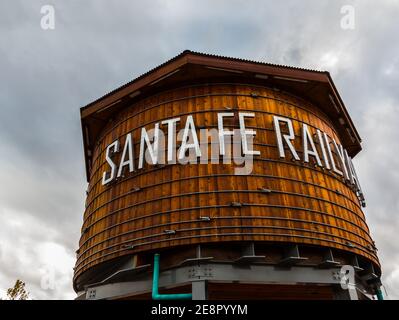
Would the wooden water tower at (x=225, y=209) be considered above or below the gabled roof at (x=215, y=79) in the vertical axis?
below

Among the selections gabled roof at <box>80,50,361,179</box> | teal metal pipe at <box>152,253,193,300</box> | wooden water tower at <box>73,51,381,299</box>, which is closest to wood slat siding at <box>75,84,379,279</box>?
wooden water tower at <box>73,51,381,299</box>

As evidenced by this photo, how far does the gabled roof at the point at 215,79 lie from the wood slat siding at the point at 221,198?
51cm

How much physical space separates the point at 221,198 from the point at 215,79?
593 cm

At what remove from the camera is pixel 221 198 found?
12195 millimetres

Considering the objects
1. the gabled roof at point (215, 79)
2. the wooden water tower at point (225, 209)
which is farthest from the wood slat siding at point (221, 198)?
the gabled roof at point (215, 79)

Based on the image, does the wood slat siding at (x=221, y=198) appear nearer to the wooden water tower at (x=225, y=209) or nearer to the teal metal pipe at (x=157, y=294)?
the wooden water tower at (x=225, y=209)

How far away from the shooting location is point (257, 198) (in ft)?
40.2

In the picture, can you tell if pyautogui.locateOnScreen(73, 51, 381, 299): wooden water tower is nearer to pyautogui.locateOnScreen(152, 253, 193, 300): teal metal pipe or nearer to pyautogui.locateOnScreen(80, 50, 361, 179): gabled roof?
pyautogui.locateOnScreen(80, 50, 361, 179): gabled roof

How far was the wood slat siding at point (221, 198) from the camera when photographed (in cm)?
1184

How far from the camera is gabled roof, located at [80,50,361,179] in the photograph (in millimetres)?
14609

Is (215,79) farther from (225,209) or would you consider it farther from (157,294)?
(157,294)

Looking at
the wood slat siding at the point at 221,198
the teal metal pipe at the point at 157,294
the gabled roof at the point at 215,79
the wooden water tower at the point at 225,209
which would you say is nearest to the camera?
the teal metal pipe at the point at 157,294
